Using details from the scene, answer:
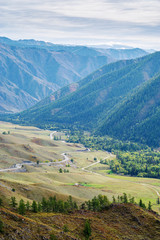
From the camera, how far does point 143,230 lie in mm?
110688

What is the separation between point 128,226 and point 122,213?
33.3 ft

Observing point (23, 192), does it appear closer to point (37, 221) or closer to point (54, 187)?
point (54, 187)

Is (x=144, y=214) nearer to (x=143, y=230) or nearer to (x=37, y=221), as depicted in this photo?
(x=143, y=230)

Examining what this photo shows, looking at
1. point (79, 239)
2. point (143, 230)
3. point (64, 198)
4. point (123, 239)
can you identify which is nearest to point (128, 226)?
point (143, 230)

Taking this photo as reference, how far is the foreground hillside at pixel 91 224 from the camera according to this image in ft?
285

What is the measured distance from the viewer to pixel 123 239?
101 meters

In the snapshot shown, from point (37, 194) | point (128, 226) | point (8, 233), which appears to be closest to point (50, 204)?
point (37, 194)

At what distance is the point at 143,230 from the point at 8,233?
1956 inches

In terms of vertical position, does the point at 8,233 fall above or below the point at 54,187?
above

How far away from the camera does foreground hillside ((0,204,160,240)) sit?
86.8 meters

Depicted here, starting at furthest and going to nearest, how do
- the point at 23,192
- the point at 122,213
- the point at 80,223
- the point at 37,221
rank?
the point at 23,192, the point at 122,213, the point at 80,223, the point at 37,221

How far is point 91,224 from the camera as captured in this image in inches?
4183

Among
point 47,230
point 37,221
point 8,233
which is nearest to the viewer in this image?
point 8,233

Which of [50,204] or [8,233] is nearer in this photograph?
[8,233]
